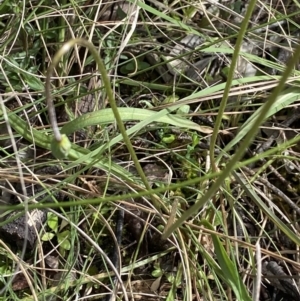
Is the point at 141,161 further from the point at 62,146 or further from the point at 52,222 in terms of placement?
the point at 62,146

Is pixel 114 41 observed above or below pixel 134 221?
above

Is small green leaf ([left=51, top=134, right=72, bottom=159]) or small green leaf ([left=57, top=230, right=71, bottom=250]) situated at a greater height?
small green leaf ([left=51, top=134, right=72, bottom=159])

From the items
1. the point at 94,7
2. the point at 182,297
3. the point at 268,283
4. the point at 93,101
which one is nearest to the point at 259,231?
the point at 268,283

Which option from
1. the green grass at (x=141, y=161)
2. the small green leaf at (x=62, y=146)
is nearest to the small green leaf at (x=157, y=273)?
the green grass at (x=141, y=161)

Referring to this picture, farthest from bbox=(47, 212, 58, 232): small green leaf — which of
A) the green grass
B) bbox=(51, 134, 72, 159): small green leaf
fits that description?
bbox=(51, 134, 72, 159): small green leaf

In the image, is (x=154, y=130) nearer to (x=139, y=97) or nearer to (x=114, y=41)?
(x=139, y=97)

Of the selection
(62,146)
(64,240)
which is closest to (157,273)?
(64,240)

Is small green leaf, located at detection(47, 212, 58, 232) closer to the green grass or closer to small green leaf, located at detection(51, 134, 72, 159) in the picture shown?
the green grass

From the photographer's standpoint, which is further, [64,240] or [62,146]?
[64,240]

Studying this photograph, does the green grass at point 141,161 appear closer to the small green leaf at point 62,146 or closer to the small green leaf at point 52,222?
the small green leaf at point 52,222
